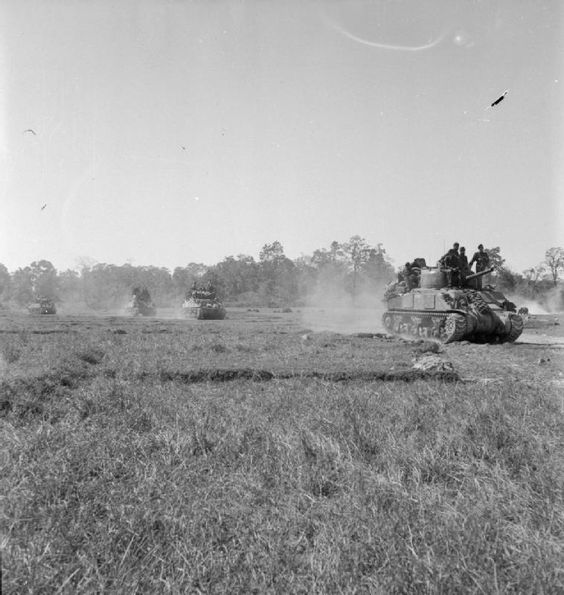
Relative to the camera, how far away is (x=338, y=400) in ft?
20.2

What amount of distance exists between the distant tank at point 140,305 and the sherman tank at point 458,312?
2602 centimetres

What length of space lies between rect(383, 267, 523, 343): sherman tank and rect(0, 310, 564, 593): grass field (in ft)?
33.6

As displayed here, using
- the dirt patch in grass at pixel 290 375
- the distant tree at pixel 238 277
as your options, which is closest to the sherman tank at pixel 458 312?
the dirt patch in grass at pixel 290 375

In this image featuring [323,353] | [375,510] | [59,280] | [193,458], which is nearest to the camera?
[375,510]

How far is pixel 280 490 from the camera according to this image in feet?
11.1

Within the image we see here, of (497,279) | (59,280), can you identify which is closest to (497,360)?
(497,279)

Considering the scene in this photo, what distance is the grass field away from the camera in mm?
2385

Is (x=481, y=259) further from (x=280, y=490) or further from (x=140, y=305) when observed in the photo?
(x=140, y=305)

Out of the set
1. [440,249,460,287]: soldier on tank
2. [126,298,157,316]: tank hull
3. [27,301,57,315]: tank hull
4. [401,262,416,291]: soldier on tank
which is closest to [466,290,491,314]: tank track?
[440,249,460,287]: soldier on tank

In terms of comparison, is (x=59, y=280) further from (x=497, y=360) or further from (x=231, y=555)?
(x=231, y=555)

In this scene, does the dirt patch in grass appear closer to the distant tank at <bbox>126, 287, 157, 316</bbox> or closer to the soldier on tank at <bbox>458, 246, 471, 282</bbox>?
the soldier on tank at <bbox>458, 246, 471, 282</bbox>

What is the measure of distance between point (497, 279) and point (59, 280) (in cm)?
7021

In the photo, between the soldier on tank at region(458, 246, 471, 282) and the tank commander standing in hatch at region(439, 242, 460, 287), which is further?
the soldier on tank at region(458, 246, 471, 282)

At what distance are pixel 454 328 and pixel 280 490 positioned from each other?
14.3 meters
